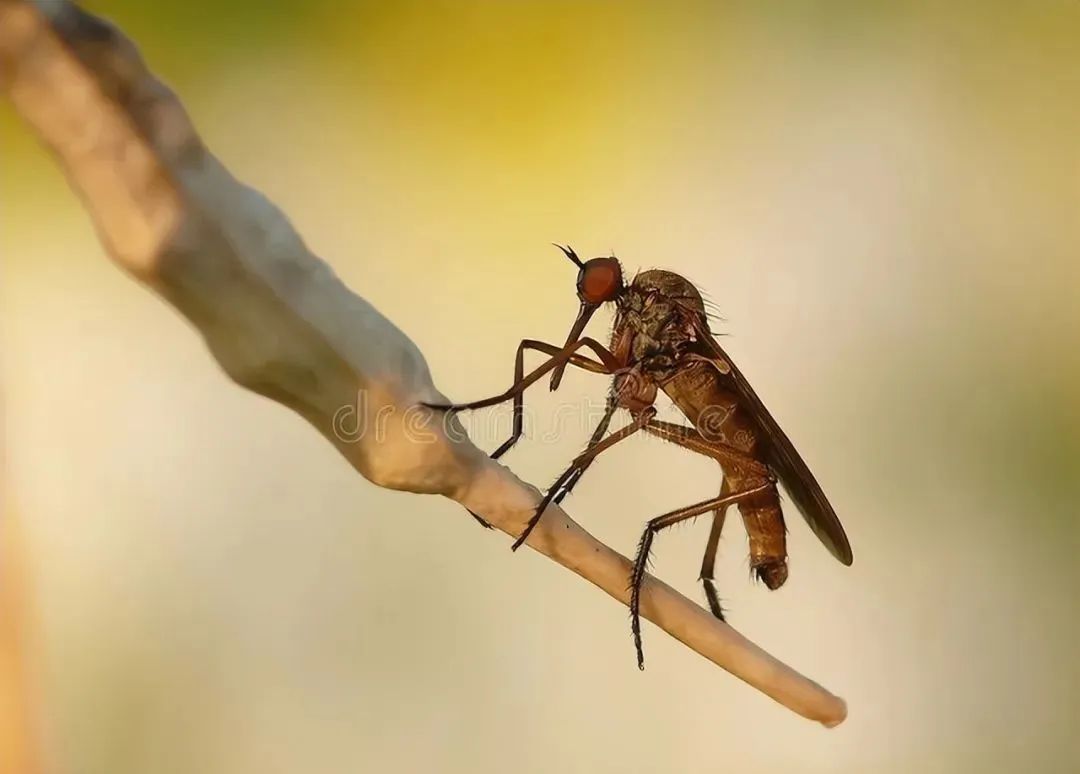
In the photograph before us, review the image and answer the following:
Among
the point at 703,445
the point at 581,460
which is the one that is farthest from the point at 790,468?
the point at 581,460

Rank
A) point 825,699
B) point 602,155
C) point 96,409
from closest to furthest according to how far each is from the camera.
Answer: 1. point 825,699
2. point 96,409
3. point 602,155

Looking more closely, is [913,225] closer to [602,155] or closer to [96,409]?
[602,155]

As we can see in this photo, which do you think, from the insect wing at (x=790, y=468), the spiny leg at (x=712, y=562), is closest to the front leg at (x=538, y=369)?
the insect wing at (x=790, y=468)

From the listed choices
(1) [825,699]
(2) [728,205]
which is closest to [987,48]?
(2) [728,205]

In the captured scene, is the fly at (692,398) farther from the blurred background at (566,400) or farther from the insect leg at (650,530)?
the blurred background at (566,400)

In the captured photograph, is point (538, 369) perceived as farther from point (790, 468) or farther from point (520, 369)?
point (790, 468)
